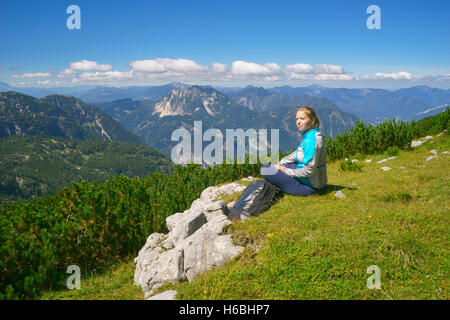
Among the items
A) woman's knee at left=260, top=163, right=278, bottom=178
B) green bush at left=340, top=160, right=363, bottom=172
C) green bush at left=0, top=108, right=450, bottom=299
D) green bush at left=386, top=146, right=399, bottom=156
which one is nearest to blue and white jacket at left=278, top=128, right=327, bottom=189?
woman's knee at left=260, top=163, right=278, bottom=178

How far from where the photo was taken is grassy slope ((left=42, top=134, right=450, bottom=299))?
466 cm

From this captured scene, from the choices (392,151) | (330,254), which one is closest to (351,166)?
(392,151)

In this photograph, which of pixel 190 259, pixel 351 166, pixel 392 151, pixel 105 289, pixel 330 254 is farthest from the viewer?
pixel 392 151

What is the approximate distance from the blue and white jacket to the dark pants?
0.17 meters

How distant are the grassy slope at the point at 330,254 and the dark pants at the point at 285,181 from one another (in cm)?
25

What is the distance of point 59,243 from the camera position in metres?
8.16

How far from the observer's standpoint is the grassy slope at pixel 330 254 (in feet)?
15.3

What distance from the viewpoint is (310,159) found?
25.2ft

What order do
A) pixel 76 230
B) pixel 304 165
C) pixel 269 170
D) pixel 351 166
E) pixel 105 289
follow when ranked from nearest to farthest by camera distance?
pixel 105 289 → pixel 304 165 → pixel 269 170 → pixel 76 230 → pixel 351 166

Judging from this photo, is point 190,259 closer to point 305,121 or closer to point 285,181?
point 285,181

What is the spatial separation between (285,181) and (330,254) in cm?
319

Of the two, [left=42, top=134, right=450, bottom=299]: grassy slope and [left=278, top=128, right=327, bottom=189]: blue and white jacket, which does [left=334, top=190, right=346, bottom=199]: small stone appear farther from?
[left=278, top=128, right=327, bottom=189]: blue and white jacket

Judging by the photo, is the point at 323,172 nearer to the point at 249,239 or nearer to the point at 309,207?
the point at 309,207

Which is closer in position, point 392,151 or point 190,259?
point 190,259
